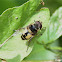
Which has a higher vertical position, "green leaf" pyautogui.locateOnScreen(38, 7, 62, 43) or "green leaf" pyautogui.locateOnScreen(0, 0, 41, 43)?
"green leaf" pyautogui.locateOnScreen(38, 7, 62, 43)

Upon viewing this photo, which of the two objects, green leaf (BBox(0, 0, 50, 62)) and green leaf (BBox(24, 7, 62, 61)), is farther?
green leaf (BBox(24, 7, 62, 61))

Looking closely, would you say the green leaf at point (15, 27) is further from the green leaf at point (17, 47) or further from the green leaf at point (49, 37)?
the green leaf at point (49, 37)

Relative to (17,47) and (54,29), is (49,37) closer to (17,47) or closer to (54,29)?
(54,29)

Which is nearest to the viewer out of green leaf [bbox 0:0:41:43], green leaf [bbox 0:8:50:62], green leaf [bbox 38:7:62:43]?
green leaf [bbox 0:0:41:43]

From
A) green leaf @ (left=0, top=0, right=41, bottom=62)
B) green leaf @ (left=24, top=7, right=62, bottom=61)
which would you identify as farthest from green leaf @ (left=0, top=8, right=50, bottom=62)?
green leaf @ (left=24, top=7, right=62, bottom=61)

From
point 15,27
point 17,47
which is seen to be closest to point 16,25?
point 15,27

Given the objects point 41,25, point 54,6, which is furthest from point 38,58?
point 54,6

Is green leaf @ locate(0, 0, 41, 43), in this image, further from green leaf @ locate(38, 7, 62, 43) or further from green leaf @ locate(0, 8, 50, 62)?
green leaf @ locate(38, 7, 62, 43)

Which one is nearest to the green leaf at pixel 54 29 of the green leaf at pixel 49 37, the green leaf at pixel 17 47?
the green leaf at pixel 49 37

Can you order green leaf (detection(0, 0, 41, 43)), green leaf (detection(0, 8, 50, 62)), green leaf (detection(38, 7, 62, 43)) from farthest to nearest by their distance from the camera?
1. green leaf (detection(38, 7, 62, 43))
2. green leaf (detection(0, 8, 50, 62))
3. green leaf (detection(0, 0, 41, 43))
